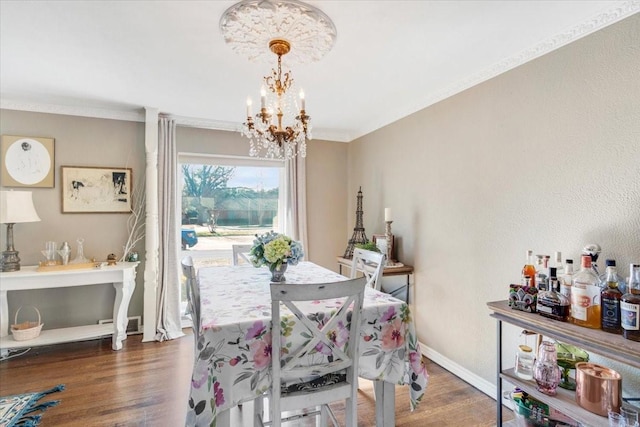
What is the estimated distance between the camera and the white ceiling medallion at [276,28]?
64.7 inches

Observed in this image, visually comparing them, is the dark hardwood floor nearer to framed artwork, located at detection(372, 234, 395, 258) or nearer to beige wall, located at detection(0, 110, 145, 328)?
beige wall, located at detection(0, 110, 145, 328)

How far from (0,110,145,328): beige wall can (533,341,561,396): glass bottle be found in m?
3.60

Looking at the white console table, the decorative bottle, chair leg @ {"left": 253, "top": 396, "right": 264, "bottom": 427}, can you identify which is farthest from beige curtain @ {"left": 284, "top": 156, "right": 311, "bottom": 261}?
the decorative bottle

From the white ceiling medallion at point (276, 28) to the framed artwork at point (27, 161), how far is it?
244 cm

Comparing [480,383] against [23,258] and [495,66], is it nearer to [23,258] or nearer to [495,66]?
[495,66]

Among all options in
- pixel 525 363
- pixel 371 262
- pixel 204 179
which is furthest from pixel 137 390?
pixel 525 363

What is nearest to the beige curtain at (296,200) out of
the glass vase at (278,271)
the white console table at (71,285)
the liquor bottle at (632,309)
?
the white console table at (71,285)

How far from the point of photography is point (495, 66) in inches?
88.4

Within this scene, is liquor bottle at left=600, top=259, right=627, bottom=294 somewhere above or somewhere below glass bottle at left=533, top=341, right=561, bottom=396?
above

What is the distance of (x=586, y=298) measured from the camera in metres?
1.48

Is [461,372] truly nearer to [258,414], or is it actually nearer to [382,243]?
[382,243]

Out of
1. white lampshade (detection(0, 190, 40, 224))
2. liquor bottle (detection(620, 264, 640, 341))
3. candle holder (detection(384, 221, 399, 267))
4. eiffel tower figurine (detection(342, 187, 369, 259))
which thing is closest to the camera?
liquor bottle (detection(620, 264, 640, 341))

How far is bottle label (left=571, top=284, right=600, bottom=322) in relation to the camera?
1.47 metres

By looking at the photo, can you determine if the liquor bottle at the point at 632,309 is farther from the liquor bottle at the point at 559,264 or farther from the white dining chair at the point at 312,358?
the white dining chair at the point at 312,358
